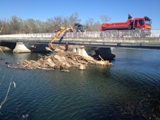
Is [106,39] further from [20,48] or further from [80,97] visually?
[20,48]

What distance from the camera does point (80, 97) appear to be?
2233 centimetres

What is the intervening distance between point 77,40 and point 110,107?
33982mm

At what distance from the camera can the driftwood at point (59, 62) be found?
3972cm

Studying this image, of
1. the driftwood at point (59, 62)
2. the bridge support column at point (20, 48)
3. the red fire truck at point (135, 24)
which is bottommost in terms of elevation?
the driftwood at point (59, 62)

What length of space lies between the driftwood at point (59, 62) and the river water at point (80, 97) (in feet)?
19.7

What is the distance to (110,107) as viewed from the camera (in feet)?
63.5

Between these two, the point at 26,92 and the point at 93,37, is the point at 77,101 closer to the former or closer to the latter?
the point at 26,92

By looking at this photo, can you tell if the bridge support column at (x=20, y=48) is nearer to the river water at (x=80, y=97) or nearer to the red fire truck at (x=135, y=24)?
the red fire truck at (x=135, y=24)

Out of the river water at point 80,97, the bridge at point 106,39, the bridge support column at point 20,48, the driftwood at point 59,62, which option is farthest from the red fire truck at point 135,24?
the bridge support column at point 20,48

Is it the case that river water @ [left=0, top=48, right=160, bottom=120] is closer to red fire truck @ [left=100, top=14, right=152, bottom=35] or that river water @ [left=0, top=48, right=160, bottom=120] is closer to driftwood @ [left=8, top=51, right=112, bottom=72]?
driftwood @ [left=8, top=51, right=112, bottom=72]

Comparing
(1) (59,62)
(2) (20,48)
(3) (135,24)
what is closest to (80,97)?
(1) (59,62)

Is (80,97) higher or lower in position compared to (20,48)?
lower

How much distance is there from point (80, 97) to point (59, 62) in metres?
19.6

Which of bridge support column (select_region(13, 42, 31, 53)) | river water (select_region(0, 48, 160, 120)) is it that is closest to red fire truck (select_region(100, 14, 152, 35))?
river water (select_region(0, 48, 160, 120))
